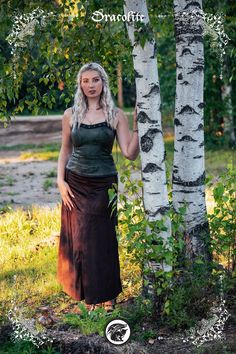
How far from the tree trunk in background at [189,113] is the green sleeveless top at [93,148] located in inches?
19.9

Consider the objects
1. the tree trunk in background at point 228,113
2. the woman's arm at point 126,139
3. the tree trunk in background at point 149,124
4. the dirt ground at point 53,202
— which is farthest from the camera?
the tree trunk in background at point 228,113

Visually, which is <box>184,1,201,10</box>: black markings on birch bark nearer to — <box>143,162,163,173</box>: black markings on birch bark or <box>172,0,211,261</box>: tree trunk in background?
<box>172,0,211,261</box>: tree trunk in background

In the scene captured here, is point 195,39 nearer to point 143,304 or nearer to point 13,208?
point 143,304

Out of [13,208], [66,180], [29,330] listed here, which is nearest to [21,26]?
[66,180]

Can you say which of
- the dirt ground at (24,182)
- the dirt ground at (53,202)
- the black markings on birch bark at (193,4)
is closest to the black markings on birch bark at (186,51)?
the black markings on birch bark at (193,4)

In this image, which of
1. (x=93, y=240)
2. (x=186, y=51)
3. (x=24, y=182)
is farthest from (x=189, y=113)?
(x=24, y=182)

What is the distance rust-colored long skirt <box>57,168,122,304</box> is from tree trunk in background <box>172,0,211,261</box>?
0.52 m

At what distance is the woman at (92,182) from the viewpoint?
15.2 feet

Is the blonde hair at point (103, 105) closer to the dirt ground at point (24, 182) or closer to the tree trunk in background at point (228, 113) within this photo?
the dirt ground at point (24, 182)

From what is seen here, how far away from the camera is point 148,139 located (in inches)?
171

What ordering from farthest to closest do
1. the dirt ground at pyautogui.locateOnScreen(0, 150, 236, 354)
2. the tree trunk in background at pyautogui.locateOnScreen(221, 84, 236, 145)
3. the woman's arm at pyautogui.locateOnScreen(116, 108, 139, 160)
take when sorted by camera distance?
1. the tree trunk in background at pyautogui.locateOnScreen(221, 84, 236, 145)
2. the woman's arm at pyautogui.locateOnScreen(116, 108, 139, 160)
3. the dirt ground at pyautogui.locateOnScreen(0, 150, 236, 354)

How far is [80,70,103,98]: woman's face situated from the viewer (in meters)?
4.56

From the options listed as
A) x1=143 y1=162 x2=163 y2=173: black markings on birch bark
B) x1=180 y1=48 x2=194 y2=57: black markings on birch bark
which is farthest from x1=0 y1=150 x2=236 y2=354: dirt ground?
x1=180 y1=48 x2=194 y2=57: black markings on birch bark

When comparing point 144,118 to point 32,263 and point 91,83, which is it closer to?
point 91,83
